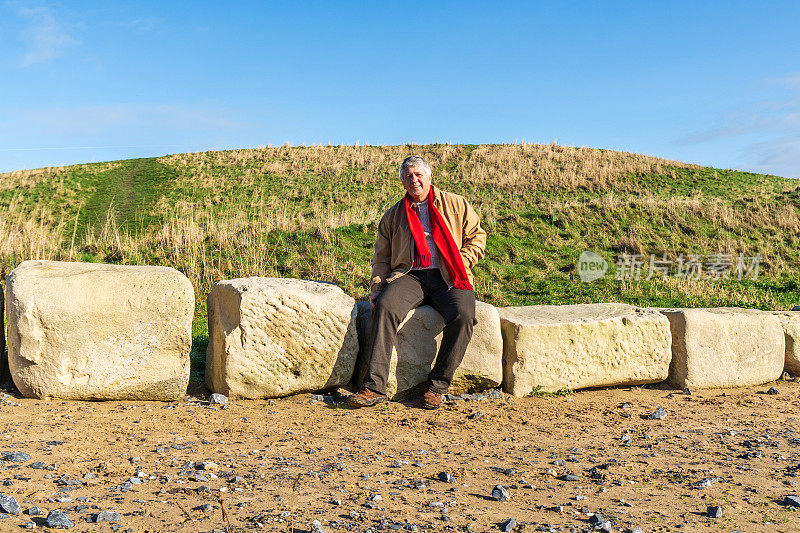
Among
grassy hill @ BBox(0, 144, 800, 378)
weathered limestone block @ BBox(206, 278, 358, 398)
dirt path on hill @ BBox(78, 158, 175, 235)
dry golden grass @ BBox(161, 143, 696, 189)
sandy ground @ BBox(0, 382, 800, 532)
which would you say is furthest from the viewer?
dry golden grass @ BBox(161, 143, 696, 189)

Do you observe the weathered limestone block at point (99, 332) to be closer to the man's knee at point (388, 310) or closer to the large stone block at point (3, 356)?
the large stone block at point (3, 356)

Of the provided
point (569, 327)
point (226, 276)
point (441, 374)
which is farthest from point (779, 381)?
point (226, 276)

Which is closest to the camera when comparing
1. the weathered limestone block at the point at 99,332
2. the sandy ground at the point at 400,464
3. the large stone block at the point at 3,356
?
the sandy ground at the point at 400,464

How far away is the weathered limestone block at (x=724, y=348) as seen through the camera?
220 inches

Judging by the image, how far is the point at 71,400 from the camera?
4.53 m

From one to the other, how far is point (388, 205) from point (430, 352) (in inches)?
516

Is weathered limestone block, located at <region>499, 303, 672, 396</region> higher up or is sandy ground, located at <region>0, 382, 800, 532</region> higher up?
weathered limestone block, located at <region>499, 303, 672, 396</region>

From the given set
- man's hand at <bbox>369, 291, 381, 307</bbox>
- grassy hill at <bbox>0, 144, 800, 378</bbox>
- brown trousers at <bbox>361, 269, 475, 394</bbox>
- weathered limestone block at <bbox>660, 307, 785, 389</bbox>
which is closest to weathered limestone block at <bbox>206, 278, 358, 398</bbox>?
man's hand at <bbox>369, 291, 381, 307</bbox>

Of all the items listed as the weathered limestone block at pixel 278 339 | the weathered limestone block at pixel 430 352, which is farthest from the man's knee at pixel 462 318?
the weathered limestone block at pixel 278 339

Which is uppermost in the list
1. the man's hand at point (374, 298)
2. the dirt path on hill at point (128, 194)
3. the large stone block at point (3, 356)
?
the dirt path on hill at point (128, 194)

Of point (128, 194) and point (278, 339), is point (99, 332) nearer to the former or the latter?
point (278, 339)

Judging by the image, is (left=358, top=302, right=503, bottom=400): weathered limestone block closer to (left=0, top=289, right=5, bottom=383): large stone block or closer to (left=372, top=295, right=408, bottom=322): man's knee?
(left=372, top=295, right=408, bottom=322): man's knee

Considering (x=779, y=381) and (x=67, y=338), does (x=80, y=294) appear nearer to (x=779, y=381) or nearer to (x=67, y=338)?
(x=67, y=338)

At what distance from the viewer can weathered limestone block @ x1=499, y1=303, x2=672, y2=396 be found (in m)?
5.08
